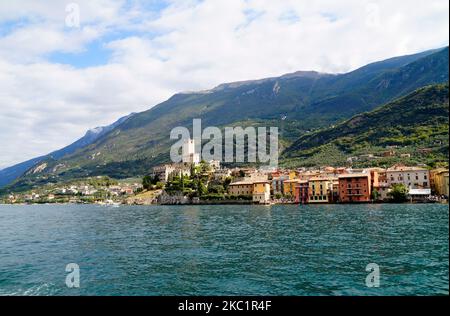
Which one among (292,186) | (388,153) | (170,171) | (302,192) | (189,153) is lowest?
(302,192)

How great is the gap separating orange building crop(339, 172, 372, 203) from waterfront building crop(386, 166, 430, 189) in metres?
3.58

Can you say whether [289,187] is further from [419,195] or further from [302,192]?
[419,195]

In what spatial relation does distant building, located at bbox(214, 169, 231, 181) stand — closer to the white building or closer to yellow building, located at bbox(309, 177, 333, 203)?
the white building

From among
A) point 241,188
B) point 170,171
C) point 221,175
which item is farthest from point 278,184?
point 170,171

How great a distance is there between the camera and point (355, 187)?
6550 cm

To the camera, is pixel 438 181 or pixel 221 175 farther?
pixel 221 175

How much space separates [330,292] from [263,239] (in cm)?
1210

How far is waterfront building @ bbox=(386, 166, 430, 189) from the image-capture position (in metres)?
61.2

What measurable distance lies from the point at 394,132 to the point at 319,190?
1747 inches

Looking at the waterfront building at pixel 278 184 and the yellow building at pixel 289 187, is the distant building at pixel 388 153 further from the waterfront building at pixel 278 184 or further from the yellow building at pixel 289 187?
the yellow building at pixel 289 187

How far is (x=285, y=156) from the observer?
131 metres

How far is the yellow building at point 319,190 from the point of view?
69.4m
